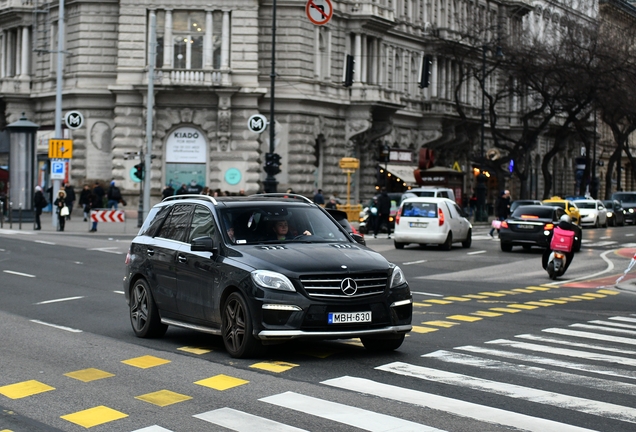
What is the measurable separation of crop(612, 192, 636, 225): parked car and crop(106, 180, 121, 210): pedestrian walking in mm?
31223

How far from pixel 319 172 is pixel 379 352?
42.8 metres

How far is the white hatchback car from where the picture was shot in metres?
32.0

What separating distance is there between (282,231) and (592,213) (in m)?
44.7

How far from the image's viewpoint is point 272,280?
34.2 ft

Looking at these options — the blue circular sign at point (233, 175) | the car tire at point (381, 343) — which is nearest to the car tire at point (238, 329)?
the car tire at point (381, 343)

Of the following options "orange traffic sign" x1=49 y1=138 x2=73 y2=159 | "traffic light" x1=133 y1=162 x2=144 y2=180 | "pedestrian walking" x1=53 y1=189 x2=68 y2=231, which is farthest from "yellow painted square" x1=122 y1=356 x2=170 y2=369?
"orange traffic sign" x1=49 y1=138 x2=73 y2=159

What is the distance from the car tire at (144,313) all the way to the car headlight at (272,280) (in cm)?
244

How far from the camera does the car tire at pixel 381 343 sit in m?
11.2

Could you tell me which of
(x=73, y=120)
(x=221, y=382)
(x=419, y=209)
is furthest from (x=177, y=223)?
(x=73, y=120)

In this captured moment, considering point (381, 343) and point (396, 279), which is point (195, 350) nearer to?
point (381, 343)

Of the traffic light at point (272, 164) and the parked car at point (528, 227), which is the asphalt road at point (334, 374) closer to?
the parked car at point (528, 227)

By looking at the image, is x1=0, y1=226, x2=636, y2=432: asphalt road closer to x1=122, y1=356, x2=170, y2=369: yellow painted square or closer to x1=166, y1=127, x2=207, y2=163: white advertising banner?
x1=122, y1=356, x2=170, y2=369: yellow painted square

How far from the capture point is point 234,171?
1964 inches

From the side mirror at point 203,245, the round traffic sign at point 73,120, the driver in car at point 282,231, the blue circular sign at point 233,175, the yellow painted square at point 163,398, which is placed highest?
the round traffic sign at point 73,120
